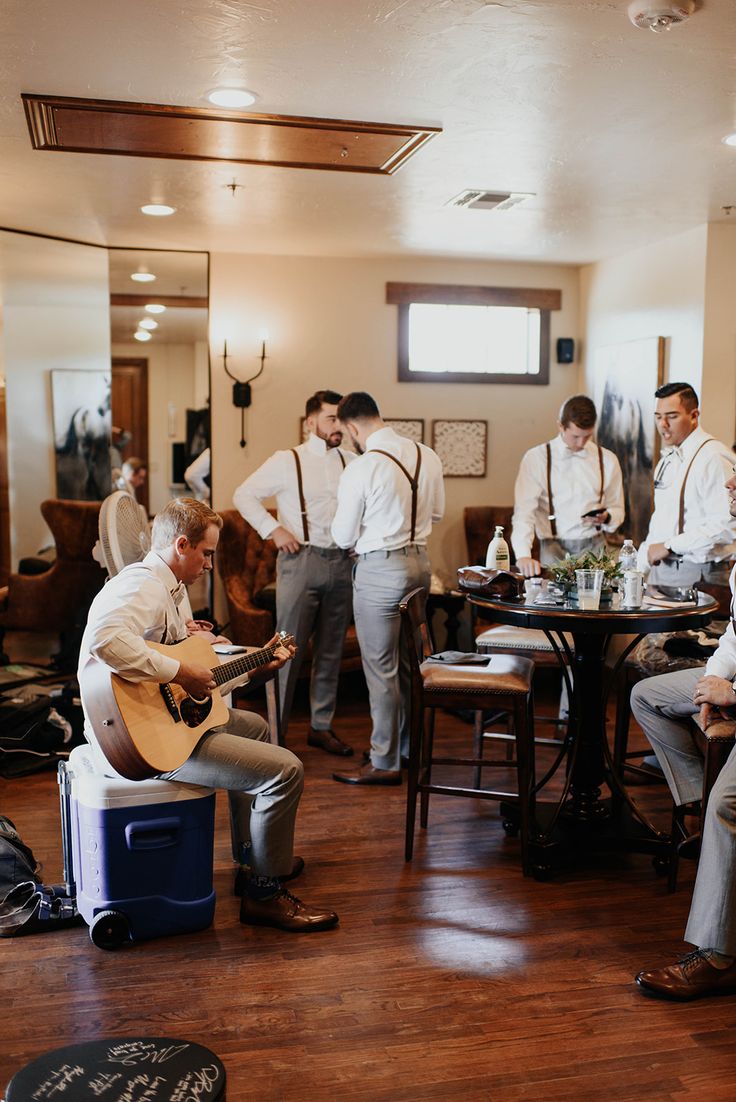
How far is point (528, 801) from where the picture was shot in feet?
11.9

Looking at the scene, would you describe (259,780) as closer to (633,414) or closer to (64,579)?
(64,579)

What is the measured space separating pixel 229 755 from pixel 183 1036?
2.62ft

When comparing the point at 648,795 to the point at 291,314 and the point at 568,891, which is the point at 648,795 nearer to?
the point at 568,891

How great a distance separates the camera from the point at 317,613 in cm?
516

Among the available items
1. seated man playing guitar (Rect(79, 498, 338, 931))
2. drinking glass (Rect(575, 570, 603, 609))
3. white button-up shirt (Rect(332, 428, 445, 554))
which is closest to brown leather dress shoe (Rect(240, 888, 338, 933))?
seated man playing guitar (Rect(79, 498, 338, 931))

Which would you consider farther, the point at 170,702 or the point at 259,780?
the point at 259,780

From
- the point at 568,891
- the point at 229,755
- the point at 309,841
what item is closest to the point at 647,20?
the point at 229,755

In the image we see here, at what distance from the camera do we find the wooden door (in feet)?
21.8

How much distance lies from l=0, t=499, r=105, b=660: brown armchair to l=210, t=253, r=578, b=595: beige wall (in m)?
0.88

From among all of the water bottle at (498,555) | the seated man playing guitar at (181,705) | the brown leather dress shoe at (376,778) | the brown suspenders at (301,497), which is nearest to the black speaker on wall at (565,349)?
the brown suspenders at (301,497)

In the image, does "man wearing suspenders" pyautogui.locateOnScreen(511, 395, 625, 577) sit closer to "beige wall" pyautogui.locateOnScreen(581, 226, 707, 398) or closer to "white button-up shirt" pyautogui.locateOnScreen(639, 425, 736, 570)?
"white button-up shirt" pyautogui.locateOnScreen(639, 425, 736, 570)

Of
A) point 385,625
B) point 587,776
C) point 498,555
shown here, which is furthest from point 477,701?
point 385,625

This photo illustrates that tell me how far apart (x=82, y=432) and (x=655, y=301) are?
3.63 meters

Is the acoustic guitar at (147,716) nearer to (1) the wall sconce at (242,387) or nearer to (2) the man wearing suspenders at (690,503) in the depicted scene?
(2) the man wearing suspenders at (690,503)
